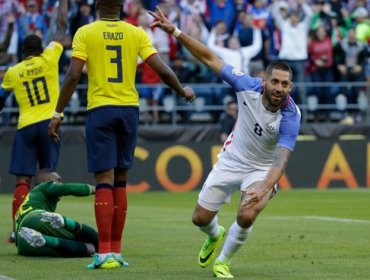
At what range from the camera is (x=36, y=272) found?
978 cm

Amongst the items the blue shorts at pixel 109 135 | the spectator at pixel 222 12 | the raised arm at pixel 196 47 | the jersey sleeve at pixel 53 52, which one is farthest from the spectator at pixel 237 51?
the raised arm at pixel 196 47

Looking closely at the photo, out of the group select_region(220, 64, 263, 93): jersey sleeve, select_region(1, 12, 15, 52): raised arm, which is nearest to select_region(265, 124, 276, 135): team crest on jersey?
select_region(220, 64, 263, 93): jersey sleeve

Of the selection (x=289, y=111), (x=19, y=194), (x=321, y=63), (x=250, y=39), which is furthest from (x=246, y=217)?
(x=321, y=63)

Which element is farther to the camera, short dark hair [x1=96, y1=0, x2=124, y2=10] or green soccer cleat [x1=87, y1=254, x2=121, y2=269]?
short dark hair [x1=96, y1=0, x2=124, y2=10]

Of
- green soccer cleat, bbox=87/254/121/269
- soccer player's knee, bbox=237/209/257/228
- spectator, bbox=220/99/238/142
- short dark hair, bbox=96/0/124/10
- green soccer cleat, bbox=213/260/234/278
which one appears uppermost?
short dark hair, bbox=96/0/124/10

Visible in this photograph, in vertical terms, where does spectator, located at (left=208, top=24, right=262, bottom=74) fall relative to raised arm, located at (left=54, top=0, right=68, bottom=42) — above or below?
below

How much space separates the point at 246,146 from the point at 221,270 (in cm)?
118

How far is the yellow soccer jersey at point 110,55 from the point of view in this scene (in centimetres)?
1018

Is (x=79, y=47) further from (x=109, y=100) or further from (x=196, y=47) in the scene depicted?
(x=196, y=47)

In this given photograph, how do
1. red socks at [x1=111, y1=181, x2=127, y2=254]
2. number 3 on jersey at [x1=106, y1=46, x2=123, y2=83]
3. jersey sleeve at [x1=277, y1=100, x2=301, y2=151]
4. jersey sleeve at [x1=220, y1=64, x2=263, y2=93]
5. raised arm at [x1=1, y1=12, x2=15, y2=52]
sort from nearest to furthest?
jersey sleeve at [x1=277, y1=100, x2=301, y2=151], jersey sleeve at [x1=220, y1=64, x2=263, y2=93], number 3 on jersey at [x1=106, y1=46, x2=123, y2=83], red socks at [x1=111, y1=181, x2=127, y2=254], raised arm at [x1=1, y1=12, x2=15, y2=52]

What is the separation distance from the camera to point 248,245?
12328 mm

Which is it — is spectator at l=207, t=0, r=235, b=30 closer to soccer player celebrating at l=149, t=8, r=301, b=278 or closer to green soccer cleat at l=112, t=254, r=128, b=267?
soccer player celebrating at l=149, t=8, r=301, b=278

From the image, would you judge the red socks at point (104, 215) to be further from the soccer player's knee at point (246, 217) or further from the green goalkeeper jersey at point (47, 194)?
the soccer player's knee at point (246, 217)

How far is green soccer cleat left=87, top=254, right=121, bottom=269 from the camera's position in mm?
10016
